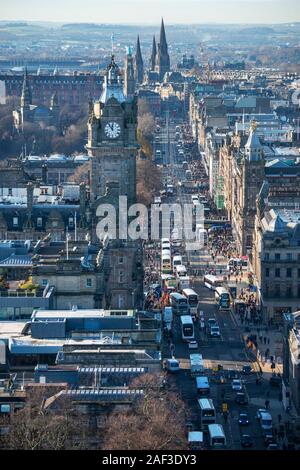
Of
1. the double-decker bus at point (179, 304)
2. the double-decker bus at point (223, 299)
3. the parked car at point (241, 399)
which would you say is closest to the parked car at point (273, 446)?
the parked car at point (241, 399)

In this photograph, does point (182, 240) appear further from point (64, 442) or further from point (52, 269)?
point (64, 442)

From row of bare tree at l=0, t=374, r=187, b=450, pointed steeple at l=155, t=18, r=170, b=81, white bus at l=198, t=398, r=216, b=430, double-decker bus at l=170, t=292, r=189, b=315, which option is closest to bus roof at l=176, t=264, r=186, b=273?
A: double-decker bus at l=170, t=292, r=189, b=315

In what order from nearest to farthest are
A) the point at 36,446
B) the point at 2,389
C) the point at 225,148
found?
the point at 36,446, the point at 2,389, the point at 225,148

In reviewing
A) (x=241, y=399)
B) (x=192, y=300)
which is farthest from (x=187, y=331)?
(x=241, y=399)

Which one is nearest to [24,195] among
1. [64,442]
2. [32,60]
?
[64,442]

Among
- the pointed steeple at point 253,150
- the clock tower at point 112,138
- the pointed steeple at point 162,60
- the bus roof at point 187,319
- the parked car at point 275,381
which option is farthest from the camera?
the pointed steeple at point 162,60

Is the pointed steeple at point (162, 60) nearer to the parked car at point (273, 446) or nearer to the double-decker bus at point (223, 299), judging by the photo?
the double-decker bus at point (223, 299)
